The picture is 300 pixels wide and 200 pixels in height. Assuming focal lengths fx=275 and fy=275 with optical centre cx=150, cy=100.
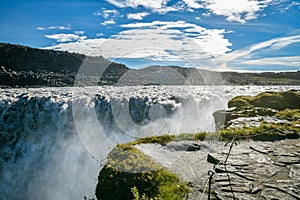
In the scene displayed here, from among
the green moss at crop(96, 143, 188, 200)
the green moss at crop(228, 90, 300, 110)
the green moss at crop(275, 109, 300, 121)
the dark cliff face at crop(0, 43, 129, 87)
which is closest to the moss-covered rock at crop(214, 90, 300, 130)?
the green moss at crop(228, 90, 300, 110)

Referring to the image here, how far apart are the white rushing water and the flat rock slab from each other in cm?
557

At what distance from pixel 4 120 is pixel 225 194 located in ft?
58.8

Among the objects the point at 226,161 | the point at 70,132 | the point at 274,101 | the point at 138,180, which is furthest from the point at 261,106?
the point at 138,180

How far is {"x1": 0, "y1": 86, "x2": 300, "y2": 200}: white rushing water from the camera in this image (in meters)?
15.5

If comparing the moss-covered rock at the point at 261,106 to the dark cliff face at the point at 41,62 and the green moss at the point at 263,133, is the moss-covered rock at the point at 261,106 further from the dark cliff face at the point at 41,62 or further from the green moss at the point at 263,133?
the dark cliff face at the point at 41,62

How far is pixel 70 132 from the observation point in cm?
1800

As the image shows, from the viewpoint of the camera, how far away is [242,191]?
528 cm

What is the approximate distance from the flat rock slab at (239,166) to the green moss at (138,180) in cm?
30

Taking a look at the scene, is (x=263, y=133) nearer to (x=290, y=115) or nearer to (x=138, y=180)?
(x=290, y=115)

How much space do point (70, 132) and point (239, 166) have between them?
13.6 m

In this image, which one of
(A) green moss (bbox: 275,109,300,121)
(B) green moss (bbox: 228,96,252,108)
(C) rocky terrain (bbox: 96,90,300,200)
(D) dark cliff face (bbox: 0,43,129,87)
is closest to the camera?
(C) rocky terrain (bbox: 96,90,300,200)

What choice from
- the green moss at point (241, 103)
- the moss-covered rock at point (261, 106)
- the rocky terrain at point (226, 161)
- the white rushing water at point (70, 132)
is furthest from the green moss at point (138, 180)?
the green moss at point (241, 103)

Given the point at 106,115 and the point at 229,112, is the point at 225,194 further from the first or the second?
the point at 106,115

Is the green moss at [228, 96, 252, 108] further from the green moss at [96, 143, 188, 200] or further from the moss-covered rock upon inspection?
the green moss at [96, 143, 188, 200]
